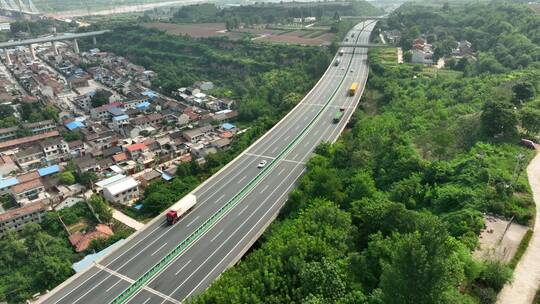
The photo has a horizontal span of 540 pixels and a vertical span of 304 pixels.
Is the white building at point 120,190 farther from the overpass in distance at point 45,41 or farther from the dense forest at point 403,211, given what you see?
the overpass in distance at point 45,41

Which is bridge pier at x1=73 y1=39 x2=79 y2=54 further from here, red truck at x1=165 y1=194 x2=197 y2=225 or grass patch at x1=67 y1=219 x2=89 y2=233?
red truck at x1=165 y1=194 x2=197 y2=225

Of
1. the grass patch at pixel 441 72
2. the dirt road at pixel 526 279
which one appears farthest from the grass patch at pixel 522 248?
the grass patch at pixel 441 72

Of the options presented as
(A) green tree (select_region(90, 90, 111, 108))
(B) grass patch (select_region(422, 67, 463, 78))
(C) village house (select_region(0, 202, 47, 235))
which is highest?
(B) grass patch (select_region(422, 67, 463, 78))

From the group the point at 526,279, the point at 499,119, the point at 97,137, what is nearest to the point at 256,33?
the point at 97,137

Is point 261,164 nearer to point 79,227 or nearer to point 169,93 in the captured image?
point 79,227

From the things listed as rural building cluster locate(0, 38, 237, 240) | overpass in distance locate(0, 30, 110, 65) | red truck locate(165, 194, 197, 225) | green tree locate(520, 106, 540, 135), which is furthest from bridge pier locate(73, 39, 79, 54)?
green tree locate(520, 106, 540, 135)

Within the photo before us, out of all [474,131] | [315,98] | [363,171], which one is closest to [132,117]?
[315,98]

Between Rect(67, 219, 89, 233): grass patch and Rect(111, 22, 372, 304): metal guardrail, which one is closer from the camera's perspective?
Rect(111, 22, 372, 304): metal guardrail

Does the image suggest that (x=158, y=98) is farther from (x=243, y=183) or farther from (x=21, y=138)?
(x=243, y=183)
